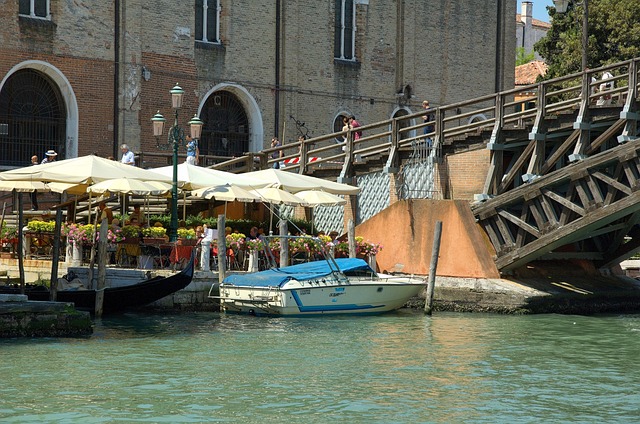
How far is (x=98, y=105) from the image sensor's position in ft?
99.0

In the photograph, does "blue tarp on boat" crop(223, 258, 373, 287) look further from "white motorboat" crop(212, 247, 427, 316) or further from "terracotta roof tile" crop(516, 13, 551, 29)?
"terracotta roof tile" crop(516, 13, 551, 29)

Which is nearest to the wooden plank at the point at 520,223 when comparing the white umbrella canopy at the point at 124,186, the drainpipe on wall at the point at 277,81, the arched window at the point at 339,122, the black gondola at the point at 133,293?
the black gondola at the point at 133,293

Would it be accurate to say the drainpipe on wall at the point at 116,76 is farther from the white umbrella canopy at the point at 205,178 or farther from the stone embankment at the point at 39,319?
the stone embankment at the point at 39,319

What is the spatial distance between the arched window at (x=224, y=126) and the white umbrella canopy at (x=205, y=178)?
7.36 metres

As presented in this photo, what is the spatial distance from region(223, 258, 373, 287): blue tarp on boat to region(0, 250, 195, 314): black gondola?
1.01m

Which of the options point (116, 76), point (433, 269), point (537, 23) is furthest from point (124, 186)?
point (537, 23)

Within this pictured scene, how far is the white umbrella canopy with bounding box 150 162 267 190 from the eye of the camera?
2472cm

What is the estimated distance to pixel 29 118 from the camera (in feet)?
95.5

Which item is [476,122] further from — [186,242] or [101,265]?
[101,265]

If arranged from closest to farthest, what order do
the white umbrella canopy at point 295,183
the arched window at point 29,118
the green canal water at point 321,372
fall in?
the green canal water at point 321,372
the white umbrella canopy at point 295,183
the arched window at point 29,118

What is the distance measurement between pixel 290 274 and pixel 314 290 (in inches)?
21.4

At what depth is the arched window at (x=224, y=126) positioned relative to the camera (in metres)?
33.0

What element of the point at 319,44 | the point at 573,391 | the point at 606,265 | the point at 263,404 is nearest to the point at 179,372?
the point at 263,404

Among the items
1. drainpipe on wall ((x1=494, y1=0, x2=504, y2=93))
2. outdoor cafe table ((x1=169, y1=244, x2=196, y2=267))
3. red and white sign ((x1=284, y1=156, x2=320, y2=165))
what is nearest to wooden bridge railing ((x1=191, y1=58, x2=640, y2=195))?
red and white sign ((x1=284, y1=156, x2=320, y2=165))
